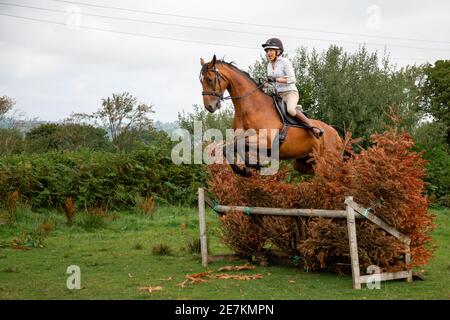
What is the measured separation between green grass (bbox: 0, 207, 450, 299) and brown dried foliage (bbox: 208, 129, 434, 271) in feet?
1.21

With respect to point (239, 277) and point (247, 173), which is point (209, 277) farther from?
point (247, 173)

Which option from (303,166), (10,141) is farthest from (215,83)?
(10,141)

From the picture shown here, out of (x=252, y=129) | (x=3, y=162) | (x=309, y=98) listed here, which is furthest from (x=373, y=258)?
(x=309, y=98)

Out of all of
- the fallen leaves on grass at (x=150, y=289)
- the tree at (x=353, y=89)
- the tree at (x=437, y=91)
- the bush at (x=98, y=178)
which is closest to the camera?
the fallen leaves on grass at (x=150, y=289)

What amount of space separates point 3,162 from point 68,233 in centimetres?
388

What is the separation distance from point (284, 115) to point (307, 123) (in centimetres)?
38

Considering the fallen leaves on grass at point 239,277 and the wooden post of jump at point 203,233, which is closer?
the fallen leaves on grass at point 239,277

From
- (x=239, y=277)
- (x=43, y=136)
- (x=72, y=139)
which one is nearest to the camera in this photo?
(x=239, y=277)

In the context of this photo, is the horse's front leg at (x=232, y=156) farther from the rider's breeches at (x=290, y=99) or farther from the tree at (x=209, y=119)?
the tree at (x=209, y=119)

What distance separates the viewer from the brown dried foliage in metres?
7.36

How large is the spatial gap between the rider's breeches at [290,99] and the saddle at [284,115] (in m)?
0.07

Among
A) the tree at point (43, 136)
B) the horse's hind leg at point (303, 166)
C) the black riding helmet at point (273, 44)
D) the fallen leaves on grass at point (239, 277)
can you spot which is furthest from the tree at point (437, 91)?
the fallen leaves on grass at point (239, 277)

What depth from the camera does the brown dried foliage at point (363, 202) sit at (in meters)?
7.36

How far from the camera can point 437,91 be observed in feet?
137
